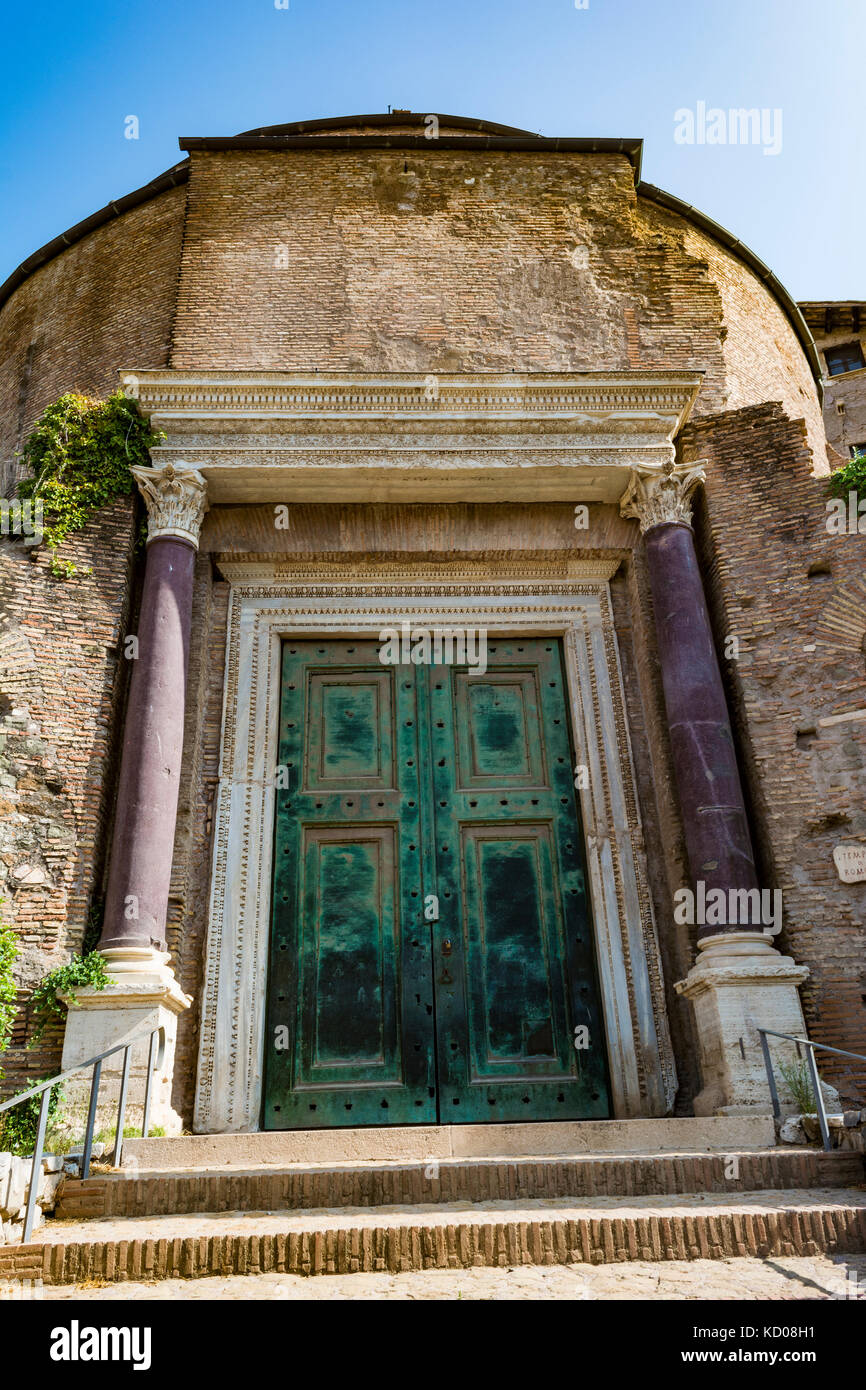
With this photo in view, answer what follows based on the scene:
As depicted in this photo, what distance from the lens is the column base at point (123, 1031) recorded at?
6.25m

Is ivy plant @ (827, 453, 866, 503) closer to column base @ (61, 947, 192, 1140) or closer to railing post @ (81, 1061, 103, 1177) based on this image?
column base @ (61, 947, 192, 1140)

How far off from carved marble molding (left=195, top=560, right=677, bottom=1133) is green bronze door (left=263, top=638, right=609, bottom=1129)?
6.3 inches

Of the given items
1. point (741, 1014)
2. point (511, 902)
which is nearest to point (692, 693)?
point (511, 902)

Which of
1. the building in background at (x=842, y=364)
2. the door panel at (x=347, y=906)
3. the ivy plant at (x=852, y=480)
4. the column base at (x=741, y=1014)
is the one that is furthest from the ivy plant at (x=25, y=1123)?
the building in background at (x=842, y=364)

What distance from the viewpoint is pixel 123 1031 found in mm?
6461

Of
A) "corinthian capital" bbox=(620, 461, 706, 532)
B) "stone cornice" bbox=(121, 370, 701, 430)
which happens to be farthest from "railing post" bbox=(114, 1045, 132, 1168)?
"corinthian capital" bbox=(620, 461, 706, 532)

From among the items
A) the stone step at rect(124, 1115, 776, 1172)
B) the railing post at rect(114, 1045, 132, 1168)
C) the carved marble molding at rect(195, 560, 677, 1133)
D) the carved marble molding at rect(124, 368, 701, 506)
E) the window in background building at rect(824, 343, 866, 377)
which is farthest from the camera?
the window in background building at rect(824, 343, 866, 377)

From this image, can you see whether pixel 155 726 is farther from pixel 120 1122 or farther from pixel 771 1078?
pixel 771 1078

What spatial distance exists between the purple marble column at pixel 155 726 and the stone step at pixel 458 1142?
54.6 inches

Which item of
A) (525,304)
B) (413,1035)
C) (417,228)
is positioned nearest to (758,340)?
(525,304)

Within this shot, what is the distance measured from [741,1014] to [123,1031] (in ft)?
12.8

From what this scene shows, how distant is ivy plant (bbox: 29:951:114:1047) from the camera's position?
651 cm

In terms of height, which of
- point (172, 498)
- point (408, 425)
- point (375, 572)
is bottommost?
point (375, 572)

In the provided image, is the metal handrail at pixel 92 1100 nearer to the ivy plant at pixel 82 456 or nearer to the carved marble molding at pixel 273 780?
the carved marble molding at pixel 273 780
